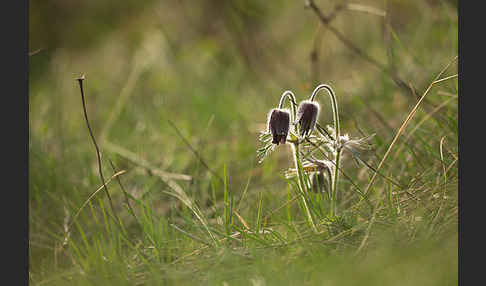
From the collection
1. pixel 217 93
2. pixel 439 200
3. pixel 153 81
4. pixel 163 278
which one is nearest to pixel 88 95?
pixel 153 81

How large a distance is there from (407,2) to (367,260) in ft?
15.4

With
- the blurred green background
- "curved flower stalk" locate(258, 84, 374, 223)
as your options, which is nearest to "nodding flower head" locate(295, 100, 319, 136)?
"curved flower stalk" locate(258, 84, 374, 223)

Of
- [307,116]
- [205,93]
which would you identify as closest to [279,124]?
[307,116]

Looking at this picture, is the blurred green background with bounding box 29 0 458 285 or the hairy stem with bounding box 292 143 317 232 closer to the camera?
the hairy stem with bounding box 292 143 317 232

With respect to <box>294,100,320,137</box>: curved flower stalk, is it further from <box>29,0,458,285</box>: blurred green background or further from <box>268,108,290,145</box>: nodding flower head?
<box>29,0,458,285</box>: blurred green background

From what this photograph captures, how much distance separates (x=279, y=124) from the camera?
69.2 inches

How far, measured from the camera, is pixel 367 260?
142 cm

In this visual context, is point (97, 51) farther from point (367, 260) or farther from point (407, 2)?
point (367, 260)

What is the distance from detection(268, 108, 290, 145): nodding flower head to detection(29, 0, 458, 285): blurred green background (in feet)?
1.55

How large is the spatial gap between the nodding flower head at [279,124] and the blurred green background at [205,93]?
47 cm

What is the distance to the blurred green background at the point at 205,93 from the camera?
242cm

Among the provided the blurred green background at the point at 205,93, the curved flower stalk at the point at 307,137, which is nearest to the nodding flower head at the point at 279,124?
the curved flower stalk at the point at 307,137

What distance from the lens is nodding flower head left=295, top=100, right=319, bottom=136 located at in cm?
175

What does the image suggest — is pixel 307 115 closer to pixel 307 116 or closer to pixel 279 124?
pixel 307 116
